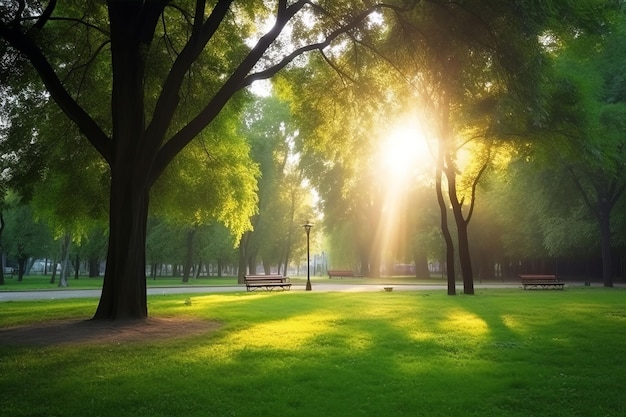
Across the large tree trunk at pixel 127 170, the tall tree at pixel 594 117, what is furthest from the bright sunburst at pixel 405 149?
the large tree trunk at pixel 127 170

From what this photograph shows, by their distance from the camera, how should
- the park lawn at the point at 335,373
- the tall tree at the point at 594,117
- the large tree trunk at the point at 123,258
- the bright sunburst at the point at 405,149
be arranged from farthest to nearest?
the tall tree at the point at 594,117 < the bright sunburst at the point at 405,149 < the large tree trunk at the point at 123,258 < the park lawn at the point at 335,373

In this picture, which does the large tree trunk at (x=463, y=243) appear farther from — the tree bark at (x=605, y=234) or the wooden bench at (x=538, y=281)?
the tree bark at (x=605, y=234)

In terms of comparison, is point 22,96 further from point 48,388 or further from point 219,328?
point 48,388

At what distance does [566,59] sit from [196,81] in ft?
70.9

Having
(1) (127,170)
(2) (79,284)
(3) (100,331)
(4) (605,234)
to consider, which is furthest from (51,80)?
(2) (79,284)

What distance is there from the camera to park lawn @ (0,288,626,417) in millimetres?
5828

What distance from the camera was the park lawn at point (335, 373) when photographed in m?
5.83

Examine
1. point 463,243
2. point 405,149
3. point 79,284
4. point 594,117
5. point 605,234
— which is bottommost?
point 79,284

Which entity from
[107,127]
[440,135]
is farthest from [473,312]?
[107,127]

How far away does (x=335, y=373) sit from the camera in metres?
7.22

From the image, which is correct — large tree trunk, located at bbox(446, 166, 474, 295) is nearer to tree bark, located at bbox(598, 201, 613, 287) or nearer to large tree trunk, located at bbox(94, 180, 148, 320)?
tree bark, located at bbox(598, 201, 613, 287)

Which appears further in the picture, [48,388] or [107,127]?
[107,127]

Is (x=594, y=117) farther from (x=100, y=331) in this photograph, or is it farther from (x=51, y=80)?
(x=100, y=331)

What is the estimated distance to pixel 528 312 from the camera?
15.5 meters
